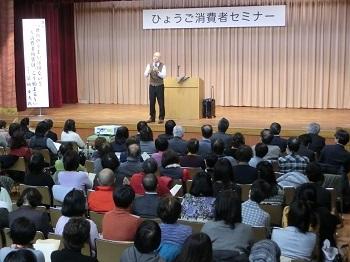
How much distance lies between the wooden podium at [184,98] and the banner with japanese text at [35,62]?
2.47 m

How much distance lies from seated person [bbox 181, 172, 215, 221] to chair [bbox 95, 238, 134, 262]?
29.6 inches

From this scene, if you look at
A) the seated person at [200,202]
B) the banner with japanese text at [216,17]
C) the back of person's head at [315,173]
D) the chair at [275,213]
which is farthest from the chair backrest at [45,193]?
the banner with japanese text at [216,17]

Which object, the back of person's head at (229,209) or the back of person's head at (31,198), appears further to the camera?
the back of person's head at (31,198)

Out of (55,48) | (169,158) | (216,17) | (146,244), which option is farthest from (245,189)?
(55,48)

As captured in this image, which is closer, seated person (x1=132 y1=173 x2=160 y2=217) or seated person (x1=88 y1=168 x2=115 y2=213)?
seated person (x1=132 y1=173 x2=160 y2=217)

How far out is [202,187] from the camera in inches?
163

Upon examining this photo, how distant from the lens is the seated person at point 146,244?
2.98 m

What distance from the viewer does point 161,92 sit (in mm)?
9656

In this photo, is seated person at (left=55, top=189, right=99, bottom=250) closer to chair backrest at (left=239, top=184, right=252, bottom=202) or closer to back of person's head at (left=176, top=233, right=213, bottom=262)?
back of person's head at (left=176, top=233, right=213, bottom=262)

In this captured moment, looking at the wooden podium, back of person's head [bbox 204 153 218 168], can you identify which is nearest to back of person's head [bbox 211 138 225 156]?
back of person's head [bbox 204 153 218 168]

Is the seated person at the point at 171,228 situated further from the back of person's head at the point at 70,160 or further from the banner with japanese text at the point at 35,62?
the banner with japanese text at the point at 35,62

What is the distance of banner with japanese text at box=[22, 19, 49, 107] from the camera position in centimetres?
1088

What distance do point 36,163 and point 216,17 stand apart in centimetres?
817

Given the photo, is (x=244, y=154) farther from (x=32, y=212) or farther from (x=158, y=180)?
(x=32, y=212)
